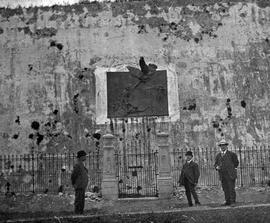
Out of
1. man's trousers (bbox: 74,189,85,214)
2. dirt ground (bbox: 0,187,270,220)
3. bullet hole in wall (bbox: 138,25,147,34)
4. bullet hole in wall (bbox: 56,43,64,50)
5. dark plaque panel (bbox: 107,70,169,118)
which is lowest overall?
dirt ground (bbox: 0,187,270,220)

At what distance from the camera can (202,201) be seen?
1325 centimetres

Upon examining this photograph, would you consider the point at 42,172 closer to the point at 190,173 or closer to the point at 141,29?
the point at 190,173

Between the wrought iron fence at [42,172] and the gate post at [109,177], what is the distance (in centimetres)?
152

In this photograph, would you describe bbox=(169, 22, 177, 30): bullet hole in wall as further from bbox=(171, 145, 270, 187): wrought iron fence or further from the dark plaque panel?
bbox=(171, 145, 270, 187): wrought iron fence

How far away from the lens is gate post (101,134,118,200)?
12.9 metres

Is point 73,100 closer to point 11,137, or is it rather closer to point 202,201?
point 11,137

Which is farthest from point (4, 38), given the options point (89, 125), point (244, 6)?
point (244, 6)

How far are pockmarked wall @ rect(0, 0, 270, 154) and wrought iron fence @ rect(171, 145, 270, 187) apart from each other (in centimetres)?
32

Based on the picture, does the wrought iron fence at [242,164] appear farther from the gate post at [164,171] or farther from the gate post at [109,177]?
the gate post at [109,177]

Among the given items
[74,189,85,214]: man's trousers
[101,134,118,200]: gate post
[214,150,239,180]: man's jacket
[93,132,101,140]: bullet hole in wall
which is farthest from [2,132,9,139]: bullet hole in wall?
[214,150,239,180]: man's jacket

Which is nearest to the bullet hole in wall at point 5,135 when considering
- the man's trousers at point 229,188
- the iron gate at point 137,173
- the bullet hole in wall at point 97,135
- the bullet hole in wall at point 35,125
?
the bullet hole in wall at point 35,125

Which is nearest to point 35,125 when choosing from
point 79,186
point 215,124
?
point 79,186

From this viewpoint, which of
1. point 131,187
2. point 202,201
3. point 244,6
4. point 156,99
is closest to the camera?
point 202,201

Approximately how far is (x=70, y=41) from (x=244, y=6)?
6.56 m
